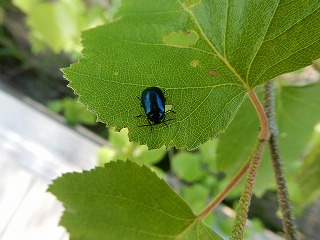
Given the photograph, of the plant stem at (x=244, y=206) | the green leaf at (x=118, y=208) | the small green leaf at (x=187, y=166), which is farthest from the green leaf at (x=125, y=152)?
the plant stem at (x=244, y=206)

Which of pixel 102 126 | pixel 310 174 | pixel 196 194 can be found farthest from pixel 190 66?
pixel 102 126

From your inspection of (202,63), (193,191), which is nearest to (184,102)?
(202,63)

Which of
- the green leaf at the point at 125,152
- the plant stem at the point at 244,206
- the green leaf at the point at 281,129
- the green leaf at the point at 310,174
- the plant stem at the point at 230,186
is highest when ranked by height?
the green leaf at the point at 125,152

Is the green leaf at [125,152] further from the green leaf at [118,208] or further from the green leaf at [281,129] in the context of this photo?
the green leaf at [118,208]

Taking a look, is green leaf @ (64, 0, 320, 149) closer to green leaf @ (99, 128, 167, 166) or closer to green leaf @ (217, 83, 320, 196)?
green leaf @ (217, 83, 320, 196)

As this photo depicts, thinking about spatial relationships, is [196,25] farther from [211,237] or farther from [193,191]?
[193,191]

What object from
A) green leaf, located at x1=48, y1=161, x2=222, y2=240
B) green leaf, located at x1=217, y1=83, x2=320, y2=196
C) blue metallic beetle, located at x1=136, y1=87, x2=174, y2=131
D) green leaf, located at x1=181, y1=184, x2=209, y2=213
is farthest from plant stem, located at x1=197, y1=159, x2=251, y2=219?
green leaf, located at x1=181, y1=184, x2=209, y2=213

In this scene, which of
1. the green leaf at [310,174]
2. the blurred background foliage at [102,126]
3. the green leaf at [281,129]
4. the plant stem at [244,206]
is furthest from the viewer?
the blurred background foliage at [102,126]

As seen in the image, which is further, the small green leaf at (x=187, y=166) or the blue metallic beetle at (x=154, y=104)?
the small green leaf at (x=187, y=166)
